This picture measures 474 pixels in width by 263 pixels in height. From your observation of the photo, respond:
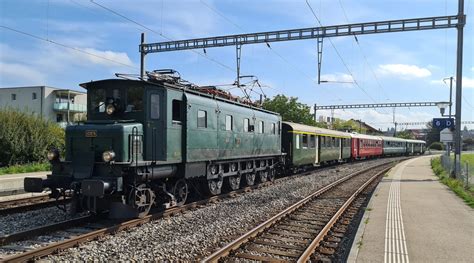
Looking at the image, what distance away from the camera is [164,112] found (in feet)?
34.5

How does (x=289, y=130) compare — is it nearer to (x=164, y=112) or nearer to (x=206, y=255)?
(x=164, y=112)

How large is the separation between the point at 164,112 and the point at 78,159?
2.27 m

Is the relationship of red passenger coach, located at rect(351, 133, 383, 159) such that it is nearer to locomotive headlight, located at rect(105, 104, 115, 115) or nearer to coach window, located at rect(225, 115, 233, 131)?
coach window, located at rect(225, 115, 233, 131)

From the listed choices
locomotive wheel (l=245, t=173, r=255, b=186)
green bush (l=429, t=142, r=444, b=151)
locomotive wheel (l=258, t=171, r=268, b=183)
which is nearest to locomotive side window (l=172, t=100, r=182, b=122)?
locomotive wheel (l=245, t=173, r=255, b=186)

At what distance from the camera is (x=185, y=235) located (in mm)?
8641

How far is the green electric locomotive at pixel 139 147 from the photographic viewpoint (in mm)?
9570

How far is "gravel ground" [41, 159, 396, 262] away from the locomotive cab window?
243cm

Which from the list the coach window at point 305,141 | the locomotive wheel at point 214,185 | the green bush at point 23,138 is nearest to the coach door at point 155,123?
the locomotive wheel at point 214,185

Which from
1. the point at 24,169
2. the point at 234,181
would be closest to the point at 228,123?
the point at 234,181

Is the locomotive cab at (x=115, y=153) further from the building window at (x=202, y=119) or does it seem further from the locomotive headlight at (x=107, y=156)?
the building window at (x=202, y=119)

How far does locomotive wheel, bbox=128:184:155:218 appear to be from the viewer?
9695mm

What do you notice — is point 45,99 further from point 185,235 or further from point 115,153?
point 185,235

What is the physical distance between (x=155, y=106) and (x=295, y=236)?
4.53 metres

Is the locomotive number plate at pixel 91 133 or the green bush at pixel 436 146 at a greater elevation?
the locomotive number plate at pixel 91 133
